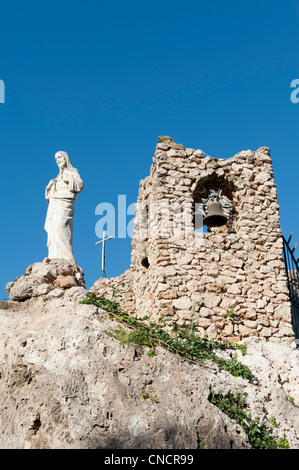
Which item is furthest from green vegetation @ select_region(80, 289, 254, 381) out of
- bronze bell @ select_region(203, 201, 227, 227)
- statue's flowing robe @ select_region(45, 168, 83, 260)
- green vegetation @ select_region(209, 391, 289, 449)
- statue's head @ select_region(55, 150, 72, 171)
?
statue's head @ select_region(55, 150, 72, 171)

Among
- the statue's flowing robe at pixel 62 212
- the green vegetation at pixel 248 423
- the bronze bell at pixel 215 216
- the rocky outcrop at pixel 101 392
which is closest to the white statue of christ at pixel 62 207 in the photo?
the statue's flowing robe at pixel 62 212

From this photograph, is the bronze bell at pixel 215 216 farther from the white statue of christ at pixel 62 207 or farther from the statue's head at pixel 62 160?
the statue's head at pixel 62 160

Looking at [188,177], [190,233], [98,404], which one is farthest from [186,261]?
[98,404]

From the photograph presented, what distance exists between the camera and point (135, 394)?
7062mm

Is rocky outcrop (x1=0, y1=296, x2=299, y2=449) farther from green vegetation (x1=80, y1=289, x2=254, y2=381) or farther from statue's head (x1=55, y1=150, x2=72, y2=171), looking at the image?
statue's head (x1=55, y1=150, x2=72, y2=171)

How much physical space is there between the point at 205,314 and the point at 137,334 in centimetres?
186

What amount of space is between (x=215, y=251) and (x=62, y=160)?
352cm

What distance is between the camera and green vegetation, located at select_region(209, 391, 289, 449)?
7379 mm

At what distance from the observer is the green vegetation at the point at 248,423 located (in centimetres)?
738

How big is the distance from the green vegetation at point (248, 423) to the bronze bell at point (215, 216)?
3.37m

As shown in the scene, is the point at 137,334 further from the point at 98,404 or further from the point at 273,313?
the point at 273,313

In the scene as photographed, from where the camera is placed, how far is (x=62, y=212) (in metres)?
10.6

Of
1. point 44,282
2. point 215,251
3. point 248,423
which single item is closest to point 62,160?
point 44,282
